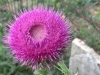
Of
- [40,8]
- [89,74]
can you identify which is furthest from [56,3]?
[40,8]

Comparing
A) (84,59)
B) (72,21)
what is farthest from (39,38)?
(72,21)

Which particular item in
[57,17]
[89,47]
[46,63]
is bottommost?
[89,47]

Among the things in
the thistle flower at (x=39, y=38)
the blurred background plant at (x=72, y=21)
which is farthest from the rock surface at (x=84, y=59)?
the thistle flower at (x=39, y=38)

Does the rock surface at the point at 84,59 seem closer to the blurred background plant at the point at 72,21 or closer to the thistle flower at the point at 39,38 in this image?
the blurred background plant at the point at 72,21

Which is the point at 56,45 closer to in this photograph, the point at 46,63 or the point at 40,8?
the point at 46,63

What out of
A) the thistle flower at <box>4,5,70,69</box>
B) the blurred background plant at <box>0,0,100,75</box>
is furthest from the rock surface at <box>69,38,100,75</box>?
the thistle flower at <box>4,5,70,69</box>

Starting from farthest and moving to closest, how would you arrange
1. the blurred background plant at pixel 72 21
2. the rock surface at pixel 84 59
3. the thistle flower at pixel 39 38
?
the blurred background plant at pixel 72 21 < the rock surface at pixel 84 59 < the thistle flower at pixel 39 38
